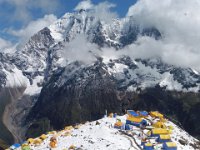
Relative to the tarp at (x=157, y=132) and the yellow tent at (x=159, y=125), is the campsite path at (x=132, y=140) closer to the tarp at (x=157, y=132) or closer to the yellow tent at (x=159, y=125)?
the tarp at (x=157, y=132)

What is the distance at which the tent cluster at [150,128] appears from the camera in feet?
408

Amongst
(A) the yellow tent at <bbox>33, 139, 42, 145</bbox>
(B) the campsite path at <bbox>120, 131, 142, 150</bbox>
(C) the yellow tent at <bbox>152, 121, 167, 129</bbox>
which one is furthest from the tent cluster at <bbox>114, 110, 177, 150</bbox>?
(A) the yellow tent at <bbox>33, 139, 42, 145</bbox>

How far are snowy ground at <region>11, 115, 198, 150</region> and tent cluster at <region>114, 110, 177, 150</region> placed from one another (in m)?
1.46

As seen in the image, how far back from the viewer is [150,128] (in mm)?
141750

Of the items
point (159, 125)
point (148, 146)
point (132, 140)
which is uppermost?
point (159, 125)

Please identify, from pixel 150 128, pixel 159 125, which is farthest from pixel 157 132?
pixel 159 125

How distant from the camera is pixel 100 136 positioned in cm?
13138

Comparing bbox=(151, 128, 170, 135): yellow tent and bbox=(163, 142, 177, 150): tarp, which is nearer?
bbox=(163, 142, 177, 150): tarp

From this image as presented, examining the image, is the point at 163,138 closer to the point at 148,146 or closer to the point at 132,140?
the point at 132,140

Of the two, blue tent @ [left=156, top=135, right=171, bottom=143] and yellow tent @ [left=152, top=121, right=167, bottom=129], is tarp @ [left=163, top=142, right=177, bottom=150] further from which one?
yellow tent @ [left=152, top=121, right=167, bottom=129]

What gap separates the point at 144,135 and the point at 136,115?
24868 mm

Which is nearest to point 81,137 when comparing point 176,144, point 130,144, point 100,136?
point 100,136

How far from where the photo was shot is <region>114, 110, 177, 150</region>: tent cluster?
124 m

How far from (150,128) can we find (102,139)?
1960 cm
